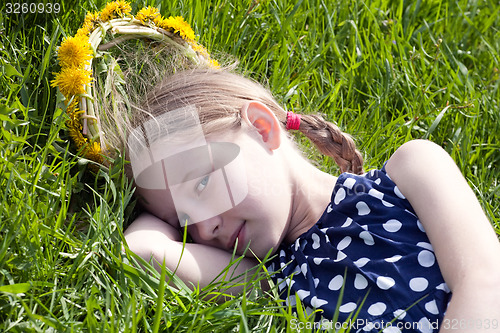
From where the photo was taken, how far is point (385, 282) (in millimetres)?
1567

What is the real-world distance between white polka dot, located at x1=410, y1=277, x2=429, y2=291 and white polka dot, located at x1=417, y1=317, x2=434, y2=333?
3.0 inches

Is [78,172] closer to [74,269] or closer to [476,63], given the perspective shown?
[74,269]

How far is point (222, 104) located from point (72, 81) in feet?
1.39

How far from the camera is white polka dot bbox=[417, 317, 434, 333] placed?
4.89ft

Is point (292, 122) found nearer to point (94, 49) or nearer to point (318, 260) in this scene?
point (318, 260)

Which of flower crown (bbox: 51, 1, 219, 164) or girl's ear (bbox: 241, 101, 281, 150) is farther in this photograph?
girl's ear (bbox: 241, 101, 281, 150)

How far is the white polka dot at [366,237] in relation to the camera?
1.67m

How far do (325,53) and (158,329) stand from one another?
1457 mm

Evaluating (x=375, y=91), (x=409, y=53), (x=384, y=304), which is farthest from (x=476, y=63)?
(x=384, y=304)

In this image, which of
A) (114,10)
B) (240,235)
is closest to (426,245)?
(240,235)

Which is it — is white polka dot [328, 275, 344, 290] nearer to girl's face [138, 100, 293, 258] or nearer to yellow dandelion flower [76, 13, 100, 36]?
girl's face [138, 100, 293, 258]

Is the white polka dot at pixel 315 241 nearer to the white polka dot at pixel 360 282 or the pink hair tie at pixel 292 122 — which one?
the white polka dot at pixel 360 282

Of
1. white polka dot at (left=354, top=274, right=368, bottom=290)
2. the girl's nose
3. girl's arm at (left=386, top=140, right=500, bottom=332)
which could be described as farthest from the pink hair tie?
white polka dot at (left=354, top=274, right=368, bottom=290)

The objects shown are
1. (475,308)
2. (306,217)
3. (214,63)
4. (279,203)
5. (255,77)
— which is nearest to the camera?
(475,308)
